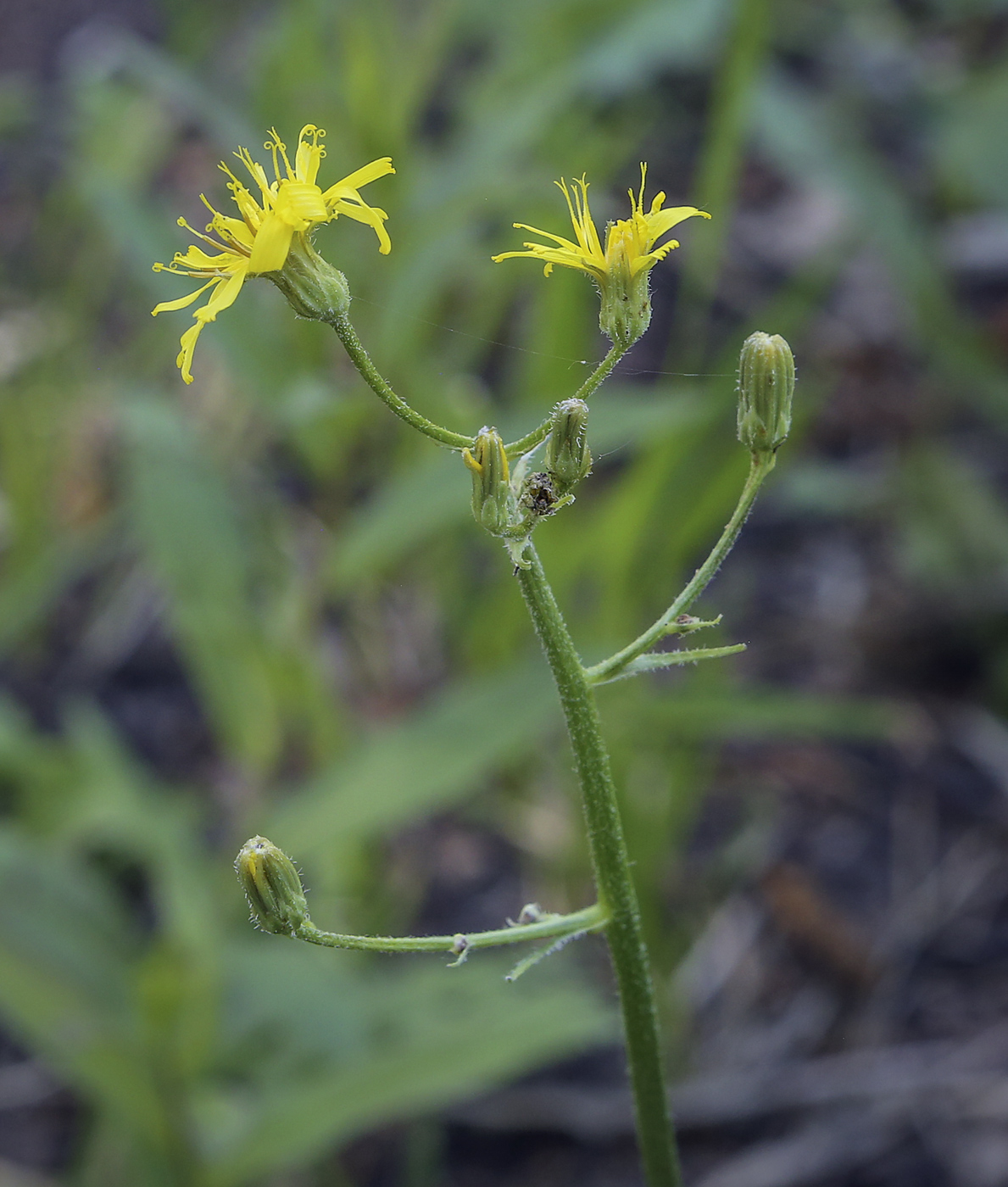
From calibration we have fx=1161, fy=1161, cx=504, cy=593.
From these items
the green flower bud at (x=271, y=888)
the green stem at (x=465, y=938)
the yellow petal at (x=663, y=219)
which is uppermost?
the yellow petal at (x=663, y=219)

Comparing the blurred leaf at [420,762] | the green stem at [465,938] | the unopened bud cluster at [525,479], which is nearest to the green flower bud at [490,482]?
the unopened bud cluster at [525,479]

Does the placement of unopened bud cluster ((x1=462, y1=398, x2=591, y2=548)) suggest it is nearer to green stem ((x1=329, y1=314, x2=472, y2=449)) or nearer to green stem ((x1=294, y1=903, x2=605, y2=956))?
green stem ((x1=329, y1=314, x2=472, y2=449))

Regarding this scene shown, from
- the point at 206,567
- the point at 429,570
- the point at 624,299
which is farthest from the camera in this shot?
the point at 429,570

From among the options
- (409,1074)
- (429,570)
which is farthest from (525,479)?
(429,570)

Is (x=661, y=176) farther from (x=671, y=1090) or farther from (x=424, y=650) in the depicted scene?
(x=671, y=1090)

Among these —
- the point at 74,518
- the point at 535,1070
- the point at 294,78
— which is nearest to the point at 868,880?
the point at 535,1070

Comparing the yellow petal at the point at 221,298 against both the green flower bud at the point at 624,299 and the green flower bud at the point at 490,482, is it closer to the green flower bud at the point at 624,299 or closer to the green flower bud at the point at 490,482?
the green flower bud at the point at 490,482

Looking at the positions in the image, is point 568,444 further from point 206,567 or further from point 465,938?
point 206,567
